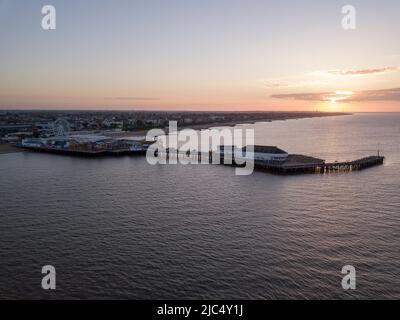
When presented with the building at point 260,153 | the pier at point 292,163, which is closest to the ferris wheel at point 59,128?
the pier at point 292,163

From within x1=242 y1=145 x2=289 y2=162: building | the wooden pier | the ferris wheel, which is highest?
the ferris wheel

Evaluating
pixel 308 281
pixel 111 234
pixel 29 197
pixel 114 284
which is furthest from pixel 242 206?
pixel 29 197

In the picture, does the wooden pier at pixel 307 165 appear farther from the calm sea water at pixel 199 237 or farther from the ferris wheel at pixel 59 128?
the ferris wheel at pixel 59 128

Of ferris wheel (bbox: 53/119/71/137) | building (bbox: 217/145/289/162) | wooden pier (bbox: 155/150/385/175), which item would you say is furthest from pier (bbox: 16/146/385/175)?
ferris wheel (bbox: 53/119/71/137)

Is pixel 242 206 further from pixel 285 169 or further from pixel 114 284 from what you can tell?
pixel 285 169

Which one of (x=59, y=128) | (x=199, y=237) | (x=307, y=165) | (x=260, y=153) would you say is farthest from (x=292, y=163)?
(x=59, y=128)

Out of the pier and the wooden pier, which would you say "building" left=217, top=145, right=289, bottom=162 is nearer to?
the pier

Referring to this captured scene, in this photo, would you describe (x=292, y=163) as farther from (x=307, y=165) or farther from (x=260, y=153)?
(x=260, y=153)

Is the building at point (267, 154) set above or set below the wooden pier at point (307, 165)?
above
